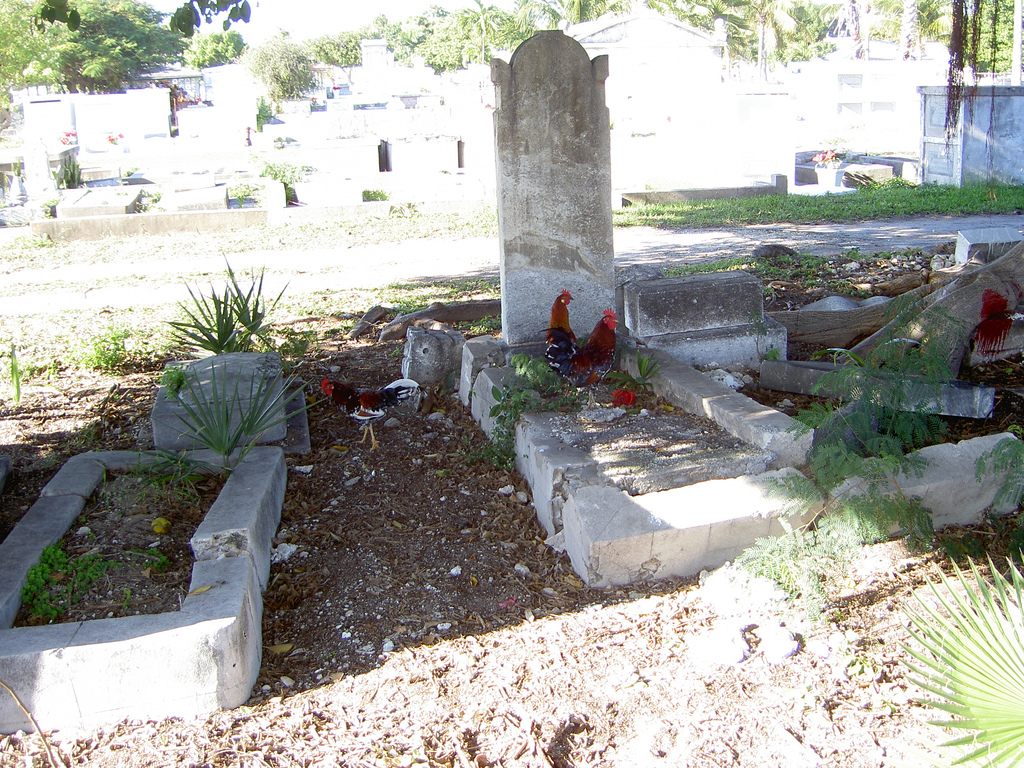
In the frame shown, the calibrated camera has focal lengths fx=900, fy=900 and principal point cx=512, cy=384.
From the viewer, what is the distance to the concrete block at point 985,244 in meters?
7.80

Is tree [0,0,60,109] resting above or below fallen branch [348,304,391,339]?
above

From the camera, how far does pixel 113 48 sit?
192 feet

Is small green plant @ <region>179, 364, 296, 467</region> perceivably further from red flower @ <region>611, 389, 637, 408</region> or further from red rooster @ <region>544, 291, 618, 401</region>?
red flower @ <region>611, 389, 637, 408</region>

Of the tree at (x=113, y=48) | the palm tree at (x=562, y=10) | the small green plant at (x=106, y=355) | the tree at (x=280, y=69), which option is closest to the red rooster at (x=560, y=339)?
the small green plant at (x=106, y=355)

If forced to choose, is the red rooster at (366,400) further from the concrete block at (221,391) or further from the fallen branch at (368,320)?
the fallen branch at (368,320)

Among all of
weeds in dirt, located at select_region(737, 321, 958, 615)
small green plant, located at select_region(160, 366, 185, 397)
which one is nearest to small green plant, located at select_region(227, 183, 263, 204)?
small green plant, located at select_region(160, 366, 185, 397)

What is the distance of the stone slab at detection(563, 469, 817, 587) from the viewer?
3.66 metres

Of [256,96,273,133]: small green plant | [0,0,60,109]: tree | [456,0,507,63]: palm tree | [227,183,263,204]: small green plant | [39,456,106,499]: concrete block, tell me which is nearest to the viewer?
[39,456,106,499]: concrete block

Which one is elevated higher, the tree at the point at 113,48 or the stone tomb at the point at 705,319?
the tree at the point at 113,48

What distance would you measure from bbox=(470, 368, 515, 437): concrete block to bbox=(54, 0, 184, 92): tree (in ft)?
180

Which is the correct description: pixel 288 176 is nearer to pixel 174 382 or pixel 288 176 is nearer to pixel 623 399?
pixel 174 382

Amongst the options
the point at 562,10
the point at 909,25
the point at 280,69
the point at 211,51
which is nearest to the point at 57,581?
the point at 909,25

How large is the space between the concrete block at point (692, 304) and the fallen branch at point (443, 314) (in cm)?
225

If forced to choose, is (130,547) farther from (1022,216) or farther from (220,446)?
(1022,216)
